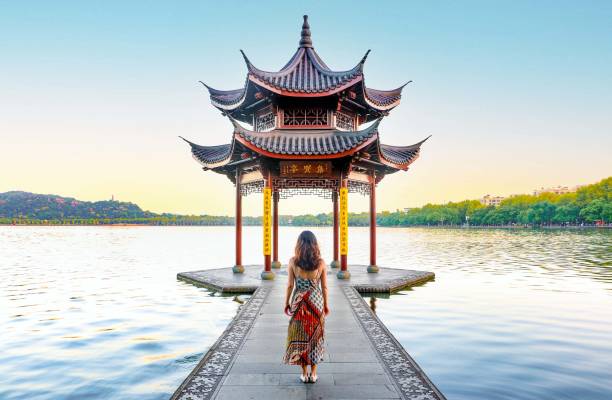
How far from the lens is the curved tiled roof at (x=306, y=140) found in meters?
14.2

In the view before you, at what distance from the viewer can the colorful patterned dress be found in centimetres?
570

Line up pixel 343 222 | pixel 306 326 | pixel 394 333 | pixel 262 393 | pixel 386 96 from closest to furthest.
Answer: pixel 262 393, pixel 306 326, pixel 394 333, pixel 343 222, pixel 386 96

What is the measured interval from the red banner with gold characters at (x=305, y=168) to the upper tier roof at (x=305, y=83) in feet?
7.44

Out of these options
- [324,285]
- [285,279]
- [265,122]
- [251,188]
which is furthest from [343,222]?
[324,285]

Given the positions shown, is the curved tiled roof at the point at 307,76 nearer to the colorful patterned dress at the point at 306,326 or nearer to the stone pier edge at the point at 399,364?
the stone pier edge at the point at 399,364

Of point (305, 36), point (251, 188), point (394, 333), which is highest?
point (305, 36)

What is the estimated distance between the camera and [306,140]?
1523cm

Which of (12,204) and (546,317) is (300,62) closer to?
(546,317)

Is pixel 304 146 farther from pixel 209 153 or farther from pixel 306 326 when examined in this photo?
pixel 306 326

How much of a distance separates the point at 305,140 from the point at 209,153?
4493 mm

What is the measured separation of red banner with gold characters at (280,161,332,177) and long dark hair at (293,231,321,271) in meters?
9.48

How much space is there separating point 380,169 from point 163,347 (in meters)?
11.0

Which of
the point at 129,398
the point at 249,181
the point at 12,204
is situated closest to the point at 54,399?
the point at 129,398

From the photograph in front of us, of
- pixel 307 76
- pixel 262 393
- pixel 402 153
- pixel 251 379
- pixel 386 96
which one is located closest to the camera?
pixel 262 393
